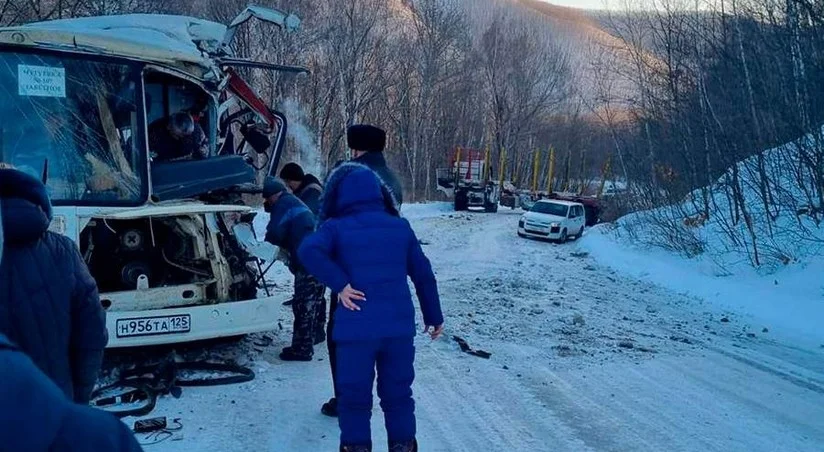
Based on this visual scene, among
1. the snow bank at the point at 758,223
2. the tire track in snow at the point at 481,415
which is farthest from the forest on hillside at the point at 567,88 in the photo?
the tire track in snow at the point at 481,415

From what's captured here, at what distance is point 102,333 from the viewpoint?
3436 millimetres

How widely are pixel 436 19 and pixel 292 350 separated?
1552 inches

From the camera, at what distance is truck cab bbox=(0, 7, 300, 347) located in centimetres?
614

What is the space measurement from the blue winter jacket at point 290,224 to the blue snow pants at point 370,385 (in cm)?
271

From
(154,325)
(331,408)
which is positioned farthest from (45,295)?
(154,325)

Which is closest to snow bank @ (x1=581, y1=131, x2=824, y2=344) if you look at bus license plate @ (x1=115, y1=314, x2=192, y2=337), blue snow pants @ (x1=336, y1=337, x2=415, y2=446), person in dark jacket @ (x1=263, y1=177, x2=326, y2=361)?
person in dark jacket @ (x1=263, y1=177, x2=326, y2=361)

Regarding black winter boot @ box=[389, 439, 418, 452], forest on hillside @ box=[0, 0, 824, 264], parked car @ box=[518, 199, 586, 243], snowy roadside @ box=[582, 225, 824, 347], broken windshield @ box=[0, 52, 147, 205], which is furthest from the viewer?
parked car @ box=[518, 199, 586, 243]

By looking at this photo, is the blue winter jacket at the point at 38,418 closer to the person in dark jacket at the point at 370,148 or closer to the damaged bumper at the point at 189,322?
the person in dark jacket at the point at 370,148

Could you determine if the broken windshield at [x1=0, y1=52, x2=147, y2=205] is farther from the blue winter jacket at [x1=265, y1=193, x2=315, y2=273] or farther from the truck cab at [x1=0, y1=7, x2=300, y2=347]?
the blue winter jacket at [x1=265, y1=193, x2=315, y2=273]

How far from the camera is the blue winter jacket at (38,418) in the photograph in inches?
49.8

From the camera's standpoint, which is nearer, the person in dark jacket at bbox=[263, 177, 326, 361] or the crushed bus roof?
the crushed bus roof

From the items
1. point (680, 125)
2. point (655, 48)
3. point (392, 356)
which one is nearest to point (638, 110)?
point (655, 48)

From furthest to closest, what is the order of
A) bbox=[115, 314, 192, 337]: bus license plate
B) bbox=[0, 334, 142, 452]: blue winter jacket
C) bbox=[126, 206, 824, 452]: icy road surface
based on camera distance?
bbox=[115, 314, 192, 337]: bus license plate < bbox=[126, 206, 824, 452]: icy road surface < bbox=[0, 334, 142, 452]: blue winter jacket

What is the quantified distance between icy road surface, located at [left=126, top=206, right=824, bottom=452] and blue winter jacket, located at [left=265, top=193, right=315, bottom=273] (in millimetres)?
1171
